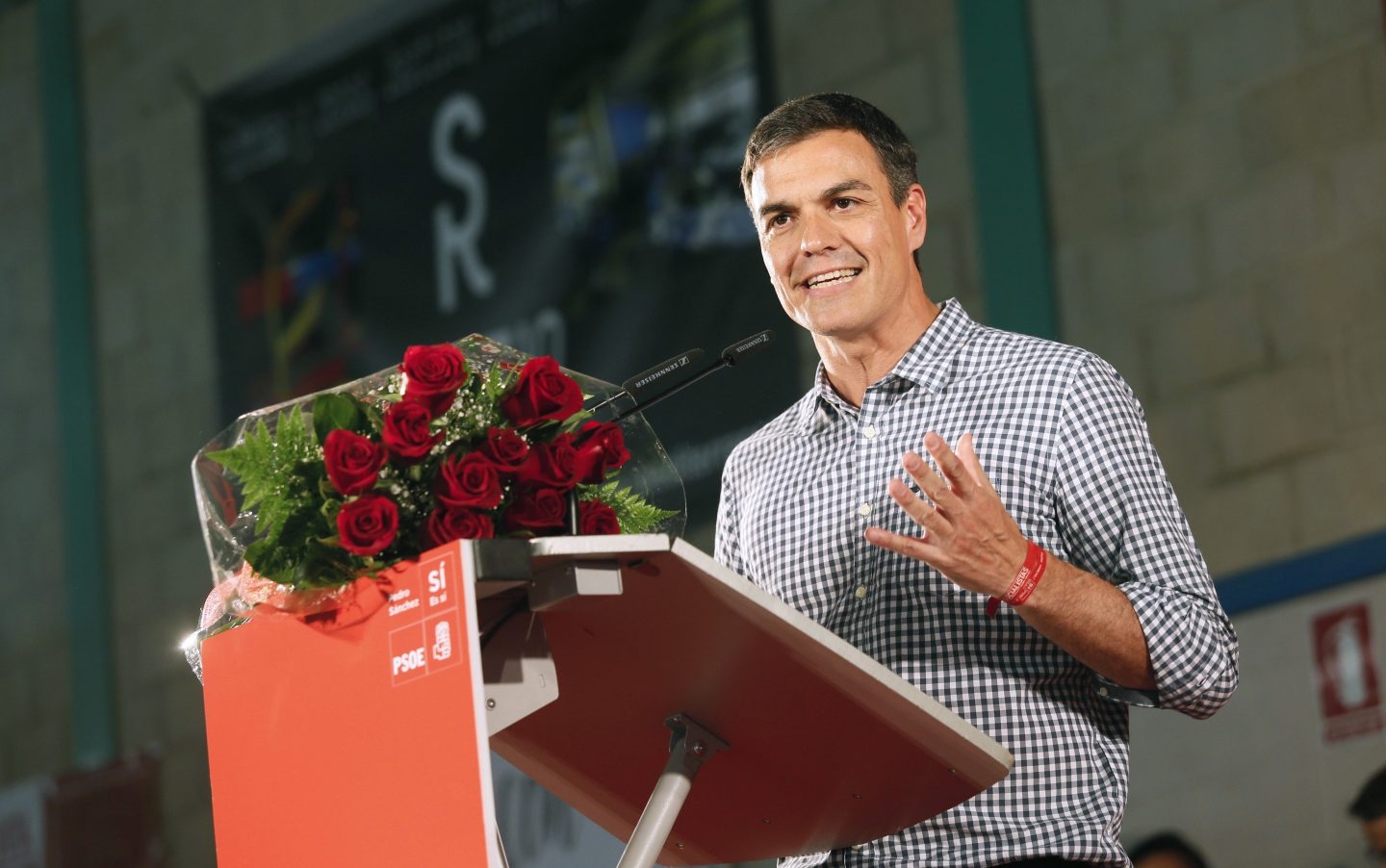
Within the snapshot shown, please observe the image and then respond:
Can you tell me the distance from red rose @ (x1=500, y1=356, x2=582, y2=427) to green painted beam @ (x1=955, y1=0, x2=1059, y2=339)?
303 centimetres

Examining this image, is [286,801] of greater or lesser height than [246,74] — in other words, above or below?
below

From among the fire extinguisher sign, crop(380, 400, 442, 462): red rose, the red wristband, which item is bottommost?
the fire extinguisher sign

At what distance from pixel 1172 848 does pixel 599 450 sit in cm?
283

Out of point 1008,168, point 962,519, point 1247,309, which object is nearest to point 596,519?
point 962,519

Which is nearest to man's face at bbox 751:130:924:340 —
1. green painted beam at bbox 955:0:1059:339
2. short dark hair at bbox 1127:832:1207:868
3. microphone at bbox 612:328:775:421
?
microphone at bbox 612:328:775:421

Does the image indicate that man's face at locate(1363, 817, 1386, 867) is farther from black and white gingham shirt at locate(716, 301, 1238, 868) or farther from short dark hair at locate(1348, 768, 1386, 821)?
black and white gingham shirt at locate(716, 301, 1238, 868)

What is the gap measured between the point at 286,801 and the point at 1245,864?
2.91 m

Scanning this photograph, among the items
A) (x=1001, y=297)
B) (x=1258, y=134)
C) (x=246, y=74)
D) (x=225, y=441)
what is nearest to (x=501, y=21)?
(x=246, y=74)

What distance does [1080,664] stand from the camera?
1.63m

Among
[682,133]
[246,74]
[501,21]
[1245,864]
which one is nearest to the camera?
[1245,864]

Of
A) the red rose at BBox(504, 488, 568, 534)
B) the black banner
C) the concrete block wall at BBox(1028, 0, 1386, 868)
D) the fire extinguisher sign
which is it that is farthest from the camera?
the black banner

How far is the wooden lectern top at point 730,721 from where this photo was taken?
129 cm

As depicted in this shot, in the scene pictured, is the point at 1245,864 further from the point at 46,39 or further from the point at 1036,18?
the point at 46,39

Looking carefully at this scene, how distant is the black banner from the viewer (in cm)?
480
